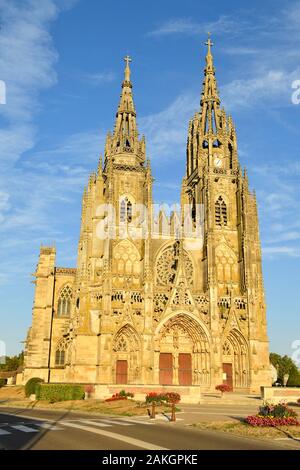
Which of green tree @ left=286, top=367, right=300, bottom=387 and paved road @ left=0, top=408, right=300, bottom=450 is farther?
green tree @ left=286, top=367, right=300, bottom=387

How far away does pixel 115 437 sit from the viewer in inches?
556

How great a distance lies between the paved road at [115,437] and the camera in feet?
41.4

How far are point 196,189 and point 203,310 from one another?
1388cm

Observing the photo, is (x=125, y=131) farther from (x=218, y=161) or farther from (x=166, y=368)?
(x=166, y=368)

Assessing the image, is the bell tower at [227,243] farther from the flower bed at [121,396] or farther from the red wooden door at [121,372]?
the flower bed at [121,396]

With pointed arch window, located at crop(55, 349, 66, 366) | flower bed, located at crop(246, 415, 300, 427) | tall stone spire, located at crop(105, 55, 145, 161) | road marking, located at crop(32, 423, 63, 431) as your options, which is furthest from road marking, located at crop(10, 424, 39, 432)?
tall stone spire, located at crop(105, 55, 145, 161)

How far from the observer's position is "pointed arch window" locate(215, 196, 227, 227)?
49.8 m

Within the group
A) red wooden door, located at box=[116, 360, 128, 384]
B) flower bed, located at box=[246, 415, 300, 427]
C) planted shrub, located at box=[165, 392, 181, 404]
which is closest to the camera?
flower bed, located at box=[246, 415, 300, 427]

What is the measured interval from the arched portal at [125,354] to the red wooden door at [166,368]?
309 cm

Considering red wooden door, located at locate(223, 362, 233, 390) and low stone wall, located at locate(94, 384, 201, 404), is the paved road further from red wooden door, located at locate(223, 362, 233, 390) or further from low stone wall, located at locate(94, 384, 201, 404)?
red wooden door, located at locate(223, 362, 233, 390)

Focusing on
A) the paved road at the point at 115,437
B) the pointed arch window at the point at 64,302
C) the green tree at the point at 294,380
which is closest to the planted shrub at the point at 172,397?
the paved road at the point at 115,437

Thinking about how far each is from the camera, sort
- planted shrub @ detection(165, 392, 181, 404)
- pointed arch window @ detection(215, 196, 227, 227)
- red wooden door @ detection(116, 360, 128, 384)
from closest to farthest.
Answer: planted shrub @ detection(165, 392, 181, 404)
red wooden door @ detection(116, 360, 128, 384)
pointed arch window @ detection(215, 196, 227, 227)

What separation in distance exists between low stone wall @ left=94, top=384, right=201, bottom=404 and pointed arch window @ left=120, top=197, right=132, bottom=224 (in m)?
19.8
